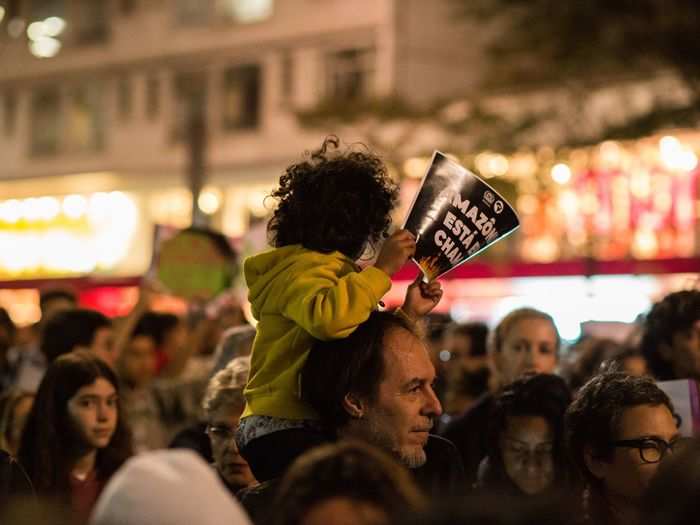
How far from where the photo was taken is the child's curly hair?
473 cm

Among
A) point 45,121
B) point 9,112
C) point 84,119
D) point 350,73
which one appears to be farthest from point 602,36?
point 9,112

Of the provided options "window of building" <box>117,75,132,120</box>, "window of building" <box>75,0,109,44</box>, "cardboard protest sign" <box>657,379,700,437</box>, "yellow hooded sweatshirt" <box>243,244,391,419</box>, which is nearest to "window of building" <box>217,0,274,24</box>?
"window of building" <box>117,75,132,120</box>

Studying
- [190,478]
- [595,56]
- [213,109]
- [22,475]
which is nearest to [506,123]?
[595,56]

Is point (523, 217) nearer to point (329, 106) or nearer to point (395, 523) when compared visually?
point (329, 106)

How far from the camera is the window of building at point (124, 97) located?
151 ft

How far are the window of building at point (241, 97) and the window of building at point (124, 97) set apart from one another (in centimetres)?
396

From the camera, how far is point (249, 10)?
42.7 m

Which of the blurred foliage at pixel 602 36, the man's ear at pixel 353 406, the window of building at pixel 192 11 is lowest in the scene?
the man's ear at pixel 353 406

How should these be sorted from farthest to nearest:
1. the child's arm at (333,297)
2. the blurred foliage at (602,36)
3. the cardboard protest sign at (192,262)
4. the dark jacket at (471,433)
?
the blurred foliage at (602,36)
the cardboard protest sign at (192,262)
the dark jacket at (471,433)
the child's arm at (333,297)

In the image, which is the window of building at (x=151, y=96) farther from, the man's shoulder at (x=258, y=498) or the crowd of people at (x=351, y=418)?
the man's shoulder at (x=258, y=498)

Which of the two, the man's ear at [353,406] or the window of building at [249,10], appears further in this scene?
the window of building at [249,10]

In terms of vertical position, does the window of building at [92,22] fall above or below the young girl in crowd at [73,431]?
above

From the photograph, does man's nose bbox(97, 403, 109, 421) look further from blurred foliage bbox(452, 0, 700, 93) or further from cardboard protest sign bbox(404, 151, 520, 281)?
blurred foliage bbox(452, 0, 700, 93)

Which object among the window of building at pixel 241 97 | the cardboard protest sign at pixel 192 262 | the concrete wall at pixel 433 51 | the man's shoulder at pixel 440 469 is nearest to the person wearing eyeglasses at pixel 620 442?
the man's shoulder at pixel 440 469
